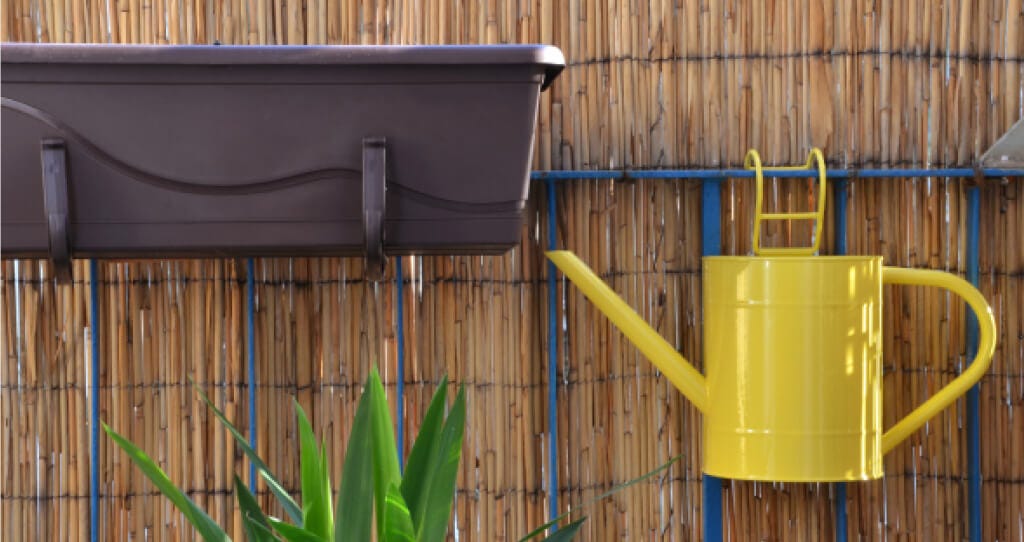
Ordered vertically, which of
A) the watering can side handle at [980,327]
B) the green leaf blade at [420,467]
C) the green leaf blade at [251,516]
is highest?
the watering can side handle at [980,327]

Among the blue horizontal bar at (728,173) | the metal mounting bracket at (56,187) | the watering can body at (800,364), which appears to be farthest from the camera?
the blue horizontal bar at (728,173)

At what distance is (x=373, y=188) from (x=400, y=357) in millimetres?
404

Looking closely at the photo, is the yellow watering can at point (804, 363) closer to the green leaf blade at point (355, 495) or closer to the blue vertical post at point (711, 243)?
the blue vertical post at point (711, 243)

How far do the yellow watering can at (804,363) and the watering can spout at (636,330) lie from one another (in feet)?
0.11

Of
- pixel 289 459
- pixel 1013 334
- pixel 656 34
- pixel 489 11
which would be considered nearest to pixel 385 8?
pixel 489 11

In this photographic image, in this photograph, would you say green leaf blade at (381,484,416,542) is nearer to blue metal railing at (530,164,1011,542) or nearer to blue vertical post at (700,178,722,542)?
blue metal railing at (530,164,1011,542)

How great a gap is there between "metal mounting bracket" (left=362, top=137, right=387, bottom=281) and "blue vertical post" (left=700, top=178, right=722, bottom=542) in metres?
0.57

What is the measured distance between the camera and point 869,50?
2150 mm

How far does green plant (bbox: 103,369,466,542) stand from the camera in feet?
5.42

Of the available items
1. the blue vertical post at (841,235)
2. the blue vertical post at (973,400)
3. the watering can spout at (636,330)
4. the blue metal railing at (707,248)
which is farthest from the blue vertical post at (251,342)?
the blue vertical post at (973,400)

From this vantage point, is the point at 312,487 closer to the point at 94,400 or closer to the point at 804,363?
the point at 94,400

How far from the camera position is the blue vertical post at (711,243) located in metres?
2.14

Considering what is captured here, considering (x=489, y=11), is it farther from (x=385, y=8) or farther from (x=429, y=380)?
(x=429, y=380)

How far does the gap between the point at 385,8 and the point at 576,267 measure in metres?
0.52
